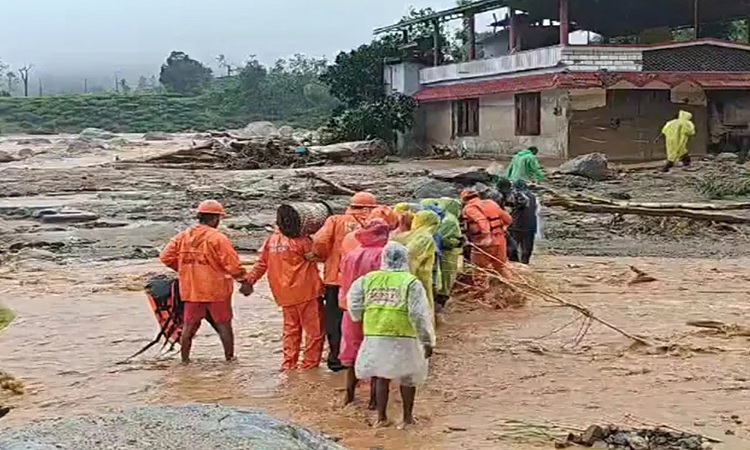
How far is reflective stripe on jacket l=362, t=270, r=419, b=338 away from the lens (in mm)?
6559

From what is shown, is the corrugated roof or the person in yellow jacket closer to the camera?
the person in yellow jacket

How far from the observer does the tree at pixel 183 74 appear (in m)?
88.2

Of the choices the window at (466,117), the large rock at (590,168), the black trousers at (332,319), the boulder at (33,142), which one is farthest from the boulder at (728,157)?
the boulder at (33,142)

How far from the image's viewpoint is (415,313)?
6488 millimetres

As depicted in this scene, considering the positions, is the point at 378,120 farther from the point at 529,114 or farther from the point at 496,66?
the point at 529,114

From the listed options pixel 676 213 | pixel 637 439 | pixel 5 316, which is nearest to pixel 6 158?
pixel 676 213

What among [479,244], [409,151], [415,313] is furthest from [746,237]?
[409,151]

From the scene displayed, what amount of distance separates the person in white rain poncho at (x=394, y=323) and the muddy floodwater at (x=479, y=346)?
0.43 m

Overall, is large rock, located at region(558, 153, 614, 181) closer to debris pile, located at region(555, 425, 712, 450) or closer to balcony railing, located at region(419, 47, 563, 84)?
balcony railing, located at region(419, 47, 563, 84)

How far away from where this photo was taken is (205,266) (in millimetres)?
8273

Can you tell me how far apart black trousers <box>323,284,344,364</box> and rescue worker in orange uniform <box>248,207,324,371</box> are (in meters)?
0.06

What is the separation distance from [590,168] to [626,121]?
237 inches

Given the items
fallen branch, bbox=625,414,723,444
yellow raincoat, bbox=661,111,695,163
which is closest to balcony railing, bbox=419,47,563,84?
yellow raincoat, bbox=661,111,695,163

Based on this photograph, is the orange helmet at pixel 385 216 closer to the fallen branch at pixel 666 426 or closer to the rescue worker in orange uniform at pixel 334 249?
the rescue worker in orange uniform at pixel 334 249
